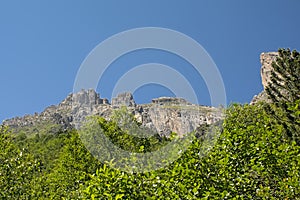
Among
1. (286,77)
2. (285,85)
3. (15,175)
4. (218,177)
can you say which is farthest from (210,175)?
(286,77)

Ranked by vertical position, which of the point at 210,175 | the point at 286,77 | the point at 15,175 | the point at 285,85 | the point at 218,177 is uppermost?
the point at 286,77

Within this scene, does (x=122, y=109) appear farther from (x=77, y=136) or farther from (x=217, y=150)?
(x=217, y=150)

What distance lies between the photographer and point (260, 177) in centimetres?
1648

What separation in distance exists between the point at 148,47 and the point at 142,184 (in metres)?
26.6

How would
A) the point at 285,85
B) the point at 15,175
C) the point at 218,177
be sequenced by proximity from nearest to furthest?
the point at 218,177 → the point at 15,175 → the point at 285,85

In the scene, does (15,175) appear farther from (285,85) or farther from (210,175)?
(285,85)

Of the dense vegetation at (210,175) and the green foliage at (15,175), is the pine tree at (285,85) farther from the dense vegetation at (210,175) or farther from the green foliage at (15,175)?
the green foliage at (15,175)

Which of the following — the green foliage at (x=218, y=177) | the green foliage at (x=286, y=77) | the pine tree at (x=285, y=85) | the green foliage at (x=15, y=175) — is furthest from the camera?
the green foliage at (x=286, y=77)

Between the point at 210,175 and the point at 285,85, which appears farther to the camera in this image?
the point at 285,85

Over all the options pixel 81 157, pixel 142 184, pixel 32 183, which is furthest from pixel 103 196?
pixel 81 157

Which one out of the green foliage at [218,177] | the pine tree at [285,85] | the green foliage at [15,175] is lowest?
the green foliage at [218,177]

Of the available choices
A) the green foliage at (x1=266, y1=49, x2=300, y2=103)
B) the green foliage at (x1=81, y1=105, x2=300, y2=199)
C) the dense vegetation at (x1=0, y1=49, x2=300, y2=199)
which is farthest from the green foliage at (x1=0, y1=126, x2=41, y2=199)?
the green foliage at (x1=266, y1=49, x2=300, y2=103)

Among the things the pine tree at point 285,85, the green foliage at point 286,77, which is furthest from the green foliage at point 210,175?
the green foliage at point 286,77

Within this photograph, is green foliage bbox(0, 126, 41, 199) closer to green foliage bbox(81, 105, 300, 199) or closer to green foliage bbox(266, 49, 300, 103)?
green foliage bbox(81, 105, 300, 199)
